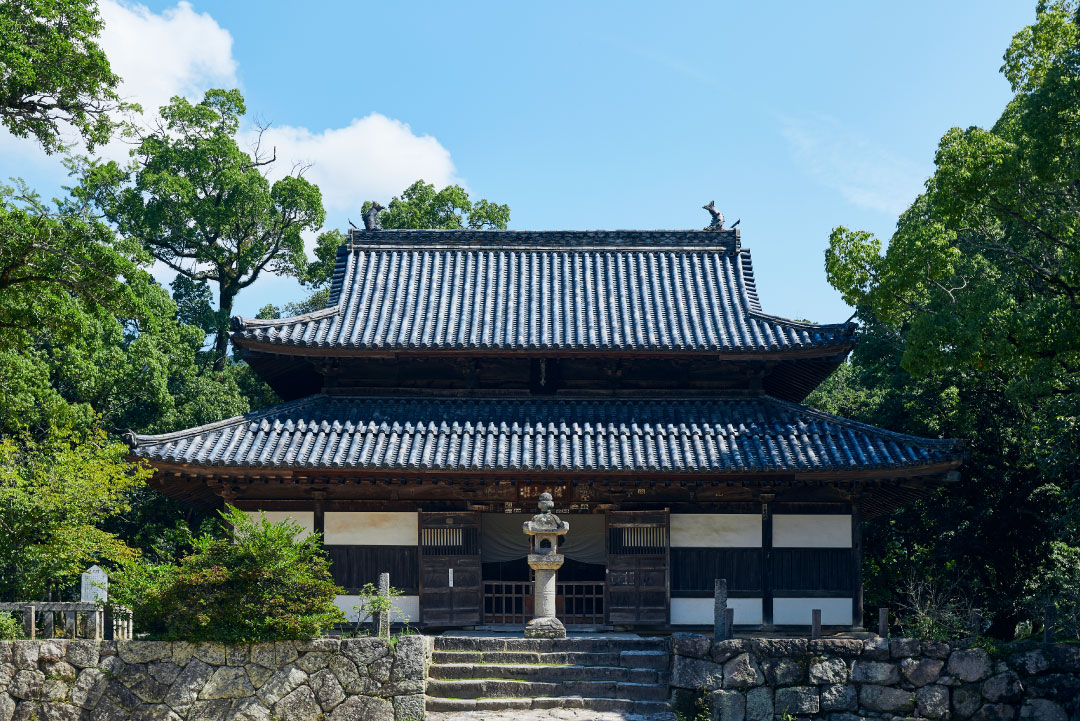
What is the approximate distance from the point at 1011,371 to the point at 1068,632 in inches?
284

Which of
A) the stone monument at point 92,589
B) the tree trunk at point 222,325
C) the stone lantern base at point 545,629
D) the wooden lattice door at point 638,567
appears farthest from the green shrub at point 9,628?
the tree trunk at point 222,325

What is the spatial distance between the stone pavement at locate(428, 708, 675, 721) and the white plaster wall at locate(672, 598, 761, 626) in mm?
3957

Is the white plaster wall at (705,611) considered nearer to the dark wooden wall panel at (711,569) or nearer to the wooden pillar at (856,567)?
the dark wooden wall panel at (711,569)

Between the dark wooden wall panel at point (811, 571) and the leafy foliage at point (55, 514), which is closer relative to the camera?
the leafy foliage at point (55, 514)

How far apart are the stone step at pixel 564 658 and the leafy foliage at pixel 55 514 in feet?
20.9

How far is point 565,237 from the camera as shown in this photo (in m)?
23.1

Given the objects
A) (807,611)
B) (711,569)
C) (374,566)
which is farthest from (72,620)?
(807,611)

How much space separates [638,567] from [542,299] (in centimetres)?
632

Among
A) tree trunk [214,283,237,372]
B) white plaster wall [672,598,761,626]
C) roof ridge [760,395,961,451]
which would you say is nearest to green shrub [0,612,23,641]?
white plaster wall [672,598,761,626]

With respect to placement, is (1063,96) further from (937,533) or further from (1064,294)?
(937,533)

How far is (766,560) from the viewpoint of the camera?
18109 millimetres

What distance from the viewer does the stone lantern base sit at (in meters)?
15.8

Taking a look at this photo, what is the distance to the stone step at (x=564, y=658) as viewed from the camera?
1539 cm

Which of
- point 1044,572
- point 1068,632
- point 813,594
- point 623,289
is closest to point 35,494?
point 623,289
